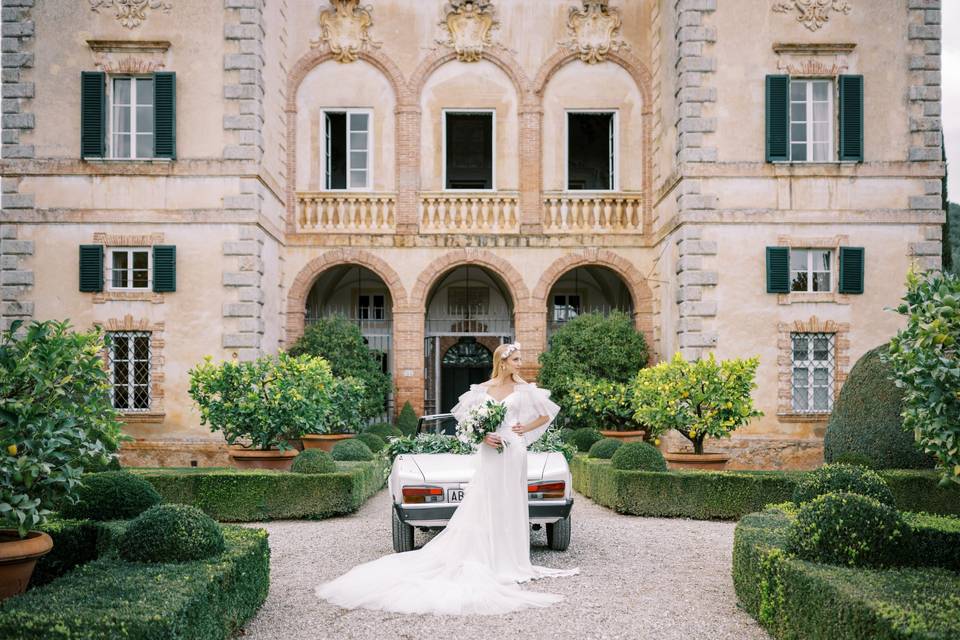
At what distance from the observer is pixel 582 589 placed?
7.20 meters

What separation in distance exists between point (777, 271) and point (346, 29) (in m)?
10.5

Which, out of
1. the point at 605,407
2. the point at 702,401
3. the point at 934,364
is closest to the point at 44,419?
the point at 934,364

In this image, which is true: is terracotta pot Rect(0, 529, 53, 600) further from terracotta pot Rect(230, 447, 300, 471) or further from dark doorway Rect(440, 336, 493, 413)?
dark doorway Rect(440, 336, 493, 413)

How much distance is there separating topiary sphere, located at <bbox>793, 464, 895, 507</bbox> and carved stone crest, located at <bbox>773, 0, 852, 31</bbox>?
40.8 ft

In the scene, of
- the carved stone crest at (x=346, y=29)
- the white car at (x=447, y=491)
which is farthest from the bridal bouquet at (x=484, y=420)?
the carved stone crest at (x=346, y=29)

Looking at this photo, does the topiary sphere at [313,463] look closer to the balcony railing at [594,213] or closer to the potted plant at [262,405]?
the potted plant at [262,405]

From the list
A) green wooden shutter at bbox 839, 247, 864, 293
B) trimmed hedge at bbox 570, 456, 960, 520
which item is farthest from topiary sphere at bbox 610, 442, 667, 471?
green wooden shutter at bbox 839, 247, 864, 293

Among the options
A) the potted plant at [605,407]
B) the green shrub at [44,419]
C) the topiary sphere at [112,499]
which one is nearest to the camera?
the green shrub at [44,419]

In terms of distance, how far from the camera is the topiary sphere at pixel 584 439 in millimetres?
16047

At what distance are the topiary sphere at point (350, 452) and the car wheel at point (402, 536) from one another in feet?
17.9

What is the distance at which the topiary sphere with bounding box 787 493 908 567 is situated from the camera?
5.54 metres

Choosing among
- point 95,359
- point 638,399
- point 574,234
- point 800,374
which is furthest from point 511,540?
point 574,234

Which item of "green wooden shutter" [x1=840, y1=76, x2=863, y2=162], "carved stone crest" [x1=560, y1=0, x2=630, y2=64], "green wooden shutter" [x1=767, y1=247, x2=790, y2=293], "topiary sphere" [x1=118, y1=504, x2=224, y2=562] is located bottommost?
"topiary sphere" [x1=118, y1=504, x2=224, y2=562]

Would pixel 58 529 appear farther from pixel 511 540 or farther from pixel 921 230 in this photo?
pixel 921 230
